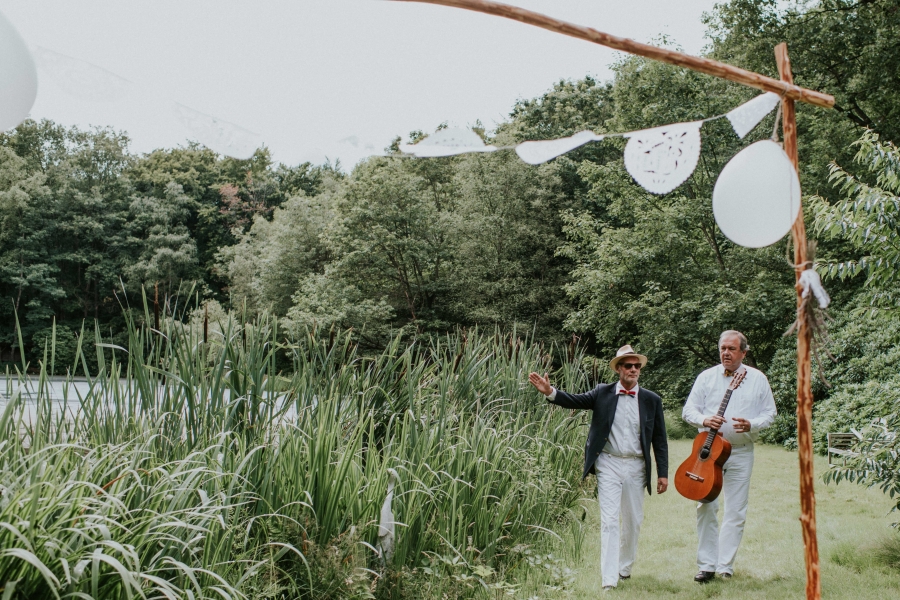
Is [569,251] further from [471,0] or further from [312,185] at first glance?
[312,185]

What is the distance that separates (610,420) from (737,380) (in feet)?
2.84

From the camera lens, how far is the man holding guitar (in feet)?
15.3

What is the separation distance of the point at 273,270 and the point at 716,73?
27869 mm

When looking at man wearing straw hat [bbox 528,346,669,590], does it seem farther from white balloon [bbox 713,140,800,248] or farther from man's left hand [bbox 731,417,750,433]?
white balloon [bbox 713,140,800,248]

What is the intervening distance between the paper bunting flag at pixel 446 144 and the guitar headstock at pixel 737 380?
3.00 metres

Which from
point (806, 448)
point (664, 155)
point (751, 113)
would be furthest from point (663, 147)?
point (806, 448)

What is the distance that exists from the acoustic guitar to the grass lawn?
557 millimetres

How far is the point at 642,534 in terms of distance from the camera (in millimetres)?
6020

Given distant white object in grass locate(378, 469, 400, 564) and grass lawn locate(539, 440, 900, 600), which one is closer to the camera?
distant white object in grass locate(378, 469, 400, 564)

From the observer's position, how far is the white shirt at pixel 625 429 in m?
4.82

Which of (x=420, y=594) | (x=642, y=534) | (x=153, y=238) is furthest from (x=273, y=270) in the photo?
(x=420, y=594)

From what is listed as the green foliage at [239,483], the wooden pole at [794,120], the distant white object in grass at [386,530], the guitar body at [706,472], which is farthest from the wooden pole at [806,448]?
the guitar body at [706,472]

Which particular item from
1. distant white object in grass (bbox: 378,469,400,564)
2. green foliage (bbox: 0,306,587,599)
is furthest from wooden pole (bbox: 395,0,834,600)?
distant white object in grass (bbox: 378,469,400,564)

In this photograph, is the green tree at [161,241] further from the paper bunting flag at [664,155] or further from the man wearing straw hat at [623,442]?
the paper bunting flag at [664,155]
